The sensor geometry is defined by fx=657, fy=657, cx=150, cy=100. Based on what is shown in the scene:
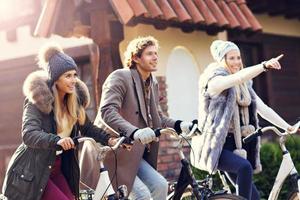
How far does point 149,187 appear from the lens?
4.84 metres

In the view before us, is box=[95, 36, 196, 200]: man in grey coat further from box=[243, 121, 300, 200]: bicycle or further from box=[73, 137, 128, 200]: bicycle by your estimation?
box=[243, 121, 300, 200]: bicycle

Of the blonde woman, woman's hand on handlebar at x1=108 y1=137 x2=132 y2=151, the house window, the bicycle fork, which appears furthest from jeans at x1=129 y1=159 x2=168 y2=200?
the house window

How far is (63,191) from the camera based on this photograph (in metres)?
4.57

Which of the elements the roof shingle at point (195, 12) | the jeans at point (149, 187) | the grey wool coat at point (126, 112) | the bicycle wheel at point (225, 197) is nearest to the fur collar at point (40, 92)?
the grey wool coat at point (126, 112)

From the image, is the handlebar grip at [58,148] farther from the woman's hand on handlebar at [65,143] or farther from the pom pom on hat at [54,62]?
the pom pom on hat at [54,62]

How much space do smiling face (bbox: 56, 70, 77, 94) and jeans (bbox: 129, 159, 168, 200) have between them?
0.88 metres

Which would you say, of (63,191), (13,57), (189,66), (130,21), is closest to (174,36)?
(189,66)

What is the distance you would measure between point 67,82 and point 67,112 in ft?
0.72

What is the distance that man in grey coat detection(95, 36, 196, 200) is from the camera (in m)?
4.79

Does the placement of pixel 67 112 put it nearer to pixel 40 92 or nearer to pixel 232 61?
pixel 40 92

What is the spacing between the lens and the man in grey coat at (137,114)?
4.79 meters

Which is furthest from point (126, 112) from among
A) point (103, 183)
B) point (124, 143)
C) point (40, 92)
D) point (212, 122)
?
point (40, 92)

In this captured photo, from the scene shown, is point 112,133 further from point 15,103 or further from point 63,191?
point 15,103

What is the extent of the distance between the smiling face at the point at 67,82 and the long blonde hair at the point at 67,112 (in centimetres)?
4
